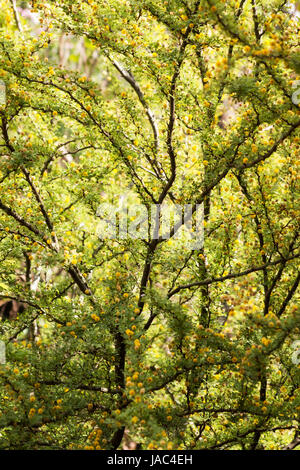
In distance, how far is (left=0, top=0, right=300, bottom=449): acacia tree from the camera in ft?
10.2

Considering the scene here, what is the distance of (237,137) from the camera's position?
11.3ft

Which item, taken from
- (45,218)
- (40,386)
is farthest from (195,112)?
(40,386)

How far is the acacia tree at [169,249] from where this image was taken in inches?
122

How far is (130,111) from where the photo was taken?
15.9 feet

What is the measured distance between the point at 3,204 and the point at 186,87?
2.12 meters

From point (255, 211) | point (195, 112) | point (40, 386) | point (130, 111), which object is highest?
point (130, 111)

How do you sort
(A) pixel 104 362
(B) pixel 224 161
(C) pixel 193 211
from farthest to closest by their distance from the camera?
(C) pixel 193 211
(A) pixel 104 362
(B) pixel 224 161

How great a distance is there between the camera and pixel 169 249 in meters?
4.54

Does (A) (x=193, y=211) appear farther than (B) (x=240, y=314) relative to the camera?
Yes

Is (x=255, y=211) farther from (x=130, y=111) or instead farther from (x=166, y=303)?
(x=130, y=111)

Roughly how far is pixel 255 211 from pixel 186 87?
1.38 metres

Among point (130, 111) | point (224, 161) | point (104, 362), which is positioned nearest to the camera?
point (224, 161)
